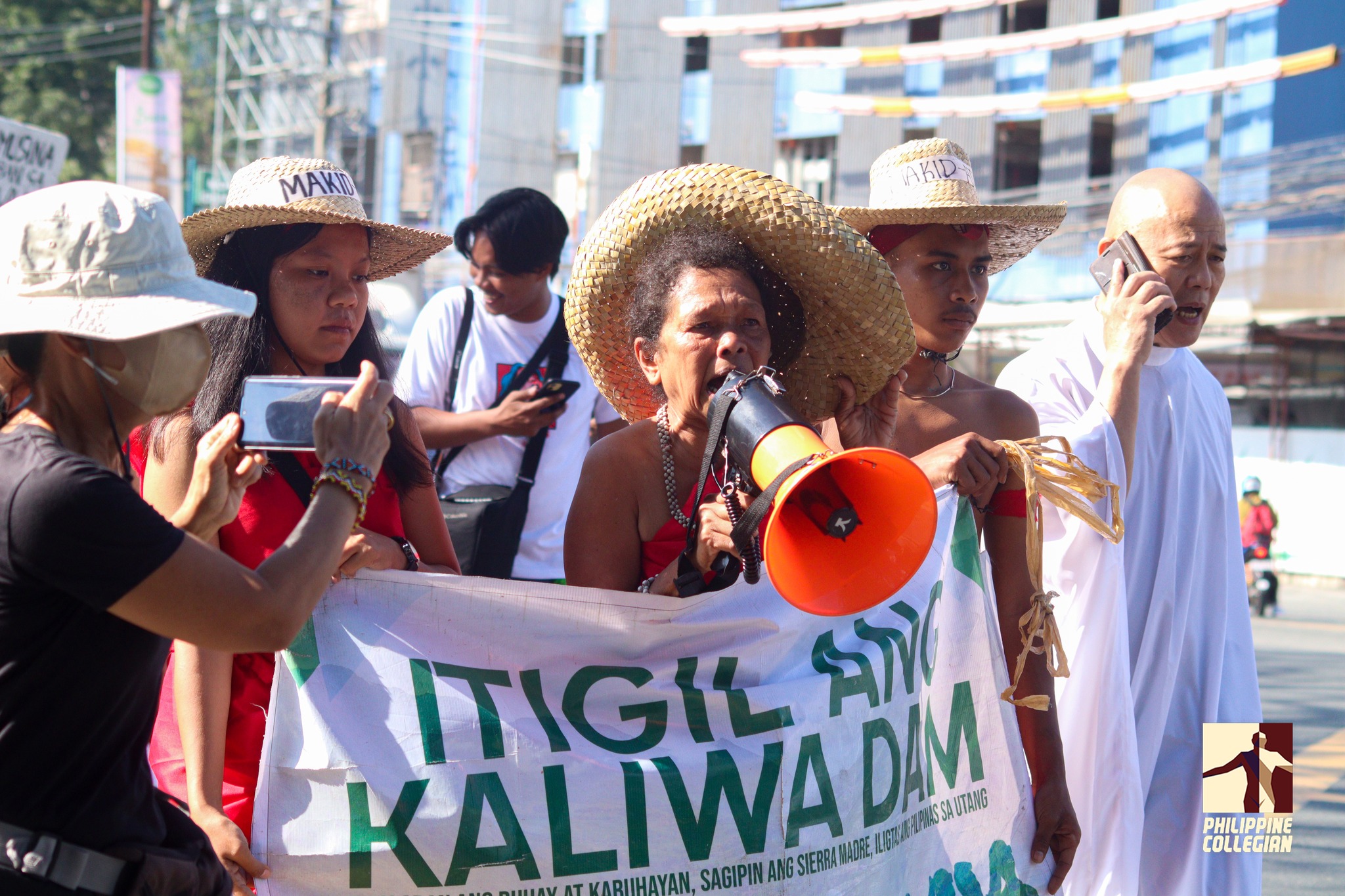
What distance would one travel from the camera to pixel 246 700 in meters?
Answer: 2.23

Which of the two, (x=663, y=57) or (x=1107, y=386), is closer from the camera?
(x=1107, y=386)

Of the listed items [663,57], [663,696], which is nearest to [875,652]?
[663,696]

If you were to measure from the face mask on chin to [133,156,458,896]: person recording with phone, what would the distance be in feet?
0.48

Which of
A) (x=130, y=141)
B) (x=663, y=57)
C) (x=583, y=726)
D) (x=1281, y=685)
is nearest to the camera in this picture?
(x=583, y=726)

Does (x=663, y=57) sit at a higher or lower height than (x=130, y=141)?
higher

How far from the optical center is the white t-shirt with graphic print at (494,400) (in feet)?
14.3

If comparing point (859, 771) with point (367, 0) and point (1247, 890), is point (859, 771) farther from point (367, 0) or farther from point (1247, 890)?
point (367, 0)

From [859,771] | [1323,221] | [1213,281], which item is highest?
[1323,221]

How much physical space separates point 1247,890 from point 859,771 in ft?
5.00

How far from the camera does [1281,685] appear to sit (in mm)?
9383

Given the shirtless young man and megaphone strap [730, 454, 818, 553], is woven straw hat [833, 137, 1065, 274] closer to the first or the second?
the shirtless young man

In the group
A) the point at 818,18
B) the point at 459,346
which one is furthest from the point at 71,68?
the point at 459,346

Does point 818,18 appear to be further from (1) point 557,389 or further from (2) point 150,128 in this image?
(1) point 557,389

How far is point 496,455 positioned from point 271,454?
2101mm
